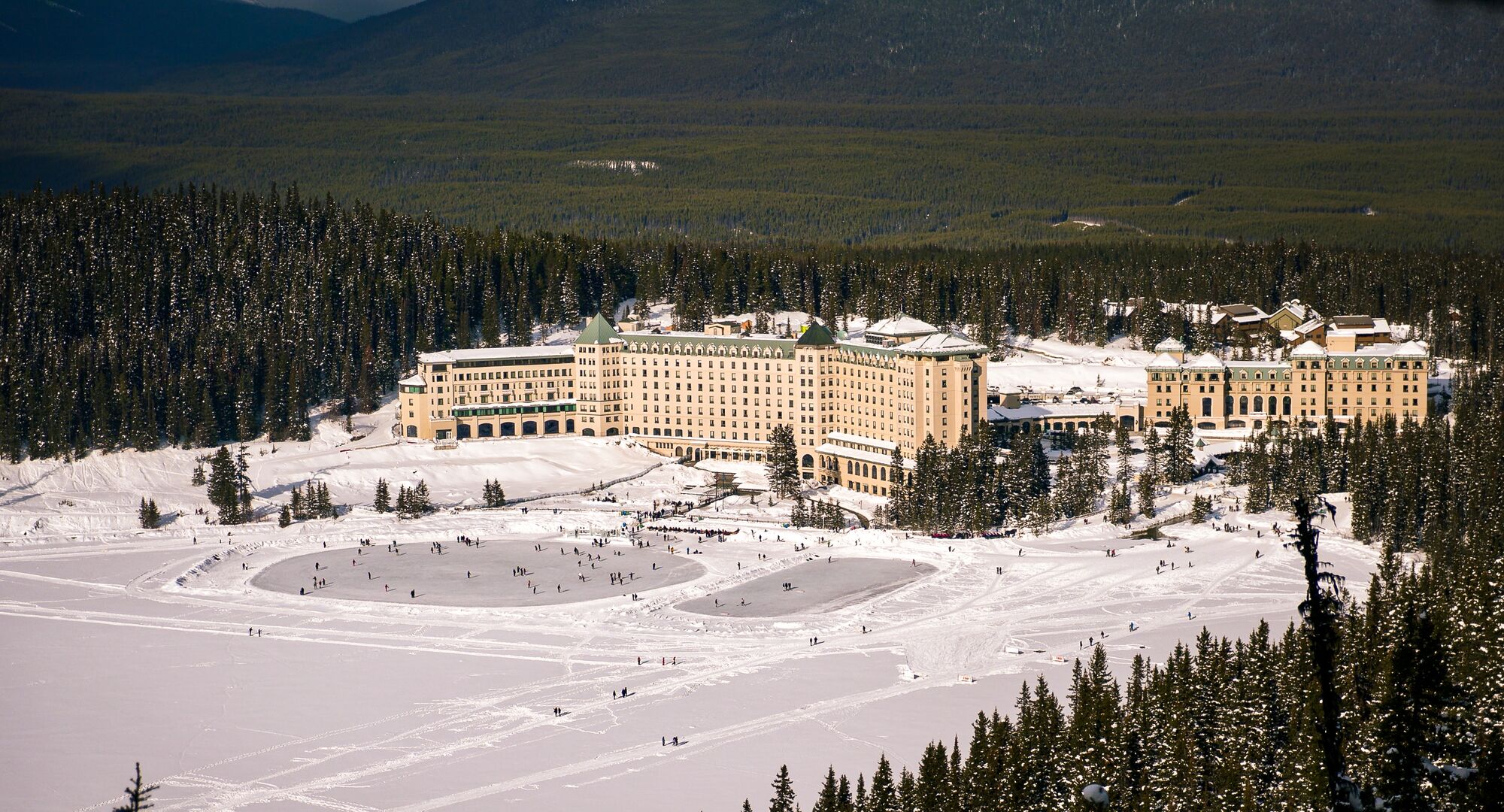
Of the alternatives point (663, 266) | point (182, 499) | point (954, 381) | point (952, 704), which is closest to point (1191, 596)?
point (952, 704)

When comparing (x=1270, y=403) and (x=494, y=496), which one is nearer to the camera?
(x=494, y=496)

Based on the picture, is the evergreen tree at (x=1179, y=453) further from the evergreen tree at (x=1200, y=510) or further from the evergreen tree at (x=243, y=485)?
the evergreen tree at (x=243, y=485)

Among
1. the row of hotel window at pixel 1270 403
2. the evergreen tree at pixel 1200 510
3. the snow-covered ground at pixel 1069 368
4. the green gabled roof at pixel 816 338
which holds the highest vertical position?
the green gabled roof at pixel 816 338

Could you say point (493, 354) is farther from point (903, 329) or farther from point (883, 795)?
point (883, 795)

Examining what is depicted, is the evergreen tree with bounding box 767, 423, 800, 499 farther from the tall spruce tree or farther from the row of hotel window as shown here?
the row of hotel window

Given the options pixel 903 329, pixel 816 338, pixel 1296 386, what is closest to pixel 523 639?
pixel 816 338

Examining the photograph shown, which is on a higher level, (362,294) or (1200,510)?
(362,294)

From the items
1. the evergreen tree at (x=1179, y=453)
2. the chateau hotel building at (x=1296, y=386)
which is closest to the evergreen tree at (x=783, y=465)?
the evergreen tree at (x=1179, y=453)
